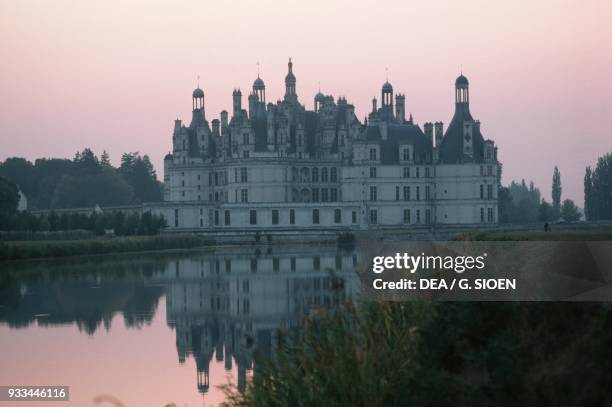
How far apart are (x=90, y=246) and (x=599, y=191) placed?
46.8 metres

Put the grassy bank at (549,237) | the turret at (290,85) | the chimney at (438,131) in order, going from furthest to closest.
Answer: the turret at (290,85) → the chimney at (438,131) → the grassy bank at (549,237)

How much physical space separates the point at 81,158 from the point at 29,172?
7091 mm

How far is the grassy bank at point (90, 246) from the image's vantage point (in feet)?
160

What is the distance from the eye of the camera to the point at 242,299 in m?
32.3

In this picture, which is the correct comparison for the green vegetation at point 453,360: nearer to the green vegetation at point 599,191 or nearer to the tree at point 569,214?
the green vegetation at point 599,191

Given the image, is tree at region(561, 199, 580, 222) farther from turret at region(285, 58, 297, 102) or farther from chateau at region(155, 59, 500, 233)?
turret at region(285, 58, 297, 102)

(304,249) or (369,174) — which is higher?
(369,174)

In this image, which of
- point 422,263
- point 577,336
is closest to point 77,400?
point 422,263

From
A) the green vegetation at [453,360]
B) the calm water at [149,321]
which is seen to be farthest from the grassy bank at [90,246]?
the green vegetation at [453,360]

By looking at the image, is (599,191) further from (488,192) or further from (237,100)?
(237,100)

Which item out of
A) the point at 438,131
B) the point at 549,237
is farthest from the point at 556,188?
the point at 549,237

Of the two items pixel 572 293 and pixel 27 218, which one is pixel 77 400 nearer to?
pixel 572 293

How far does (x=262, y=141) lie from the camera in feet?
275

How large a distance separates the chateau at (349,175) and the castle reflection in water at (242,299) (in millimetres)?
25145
